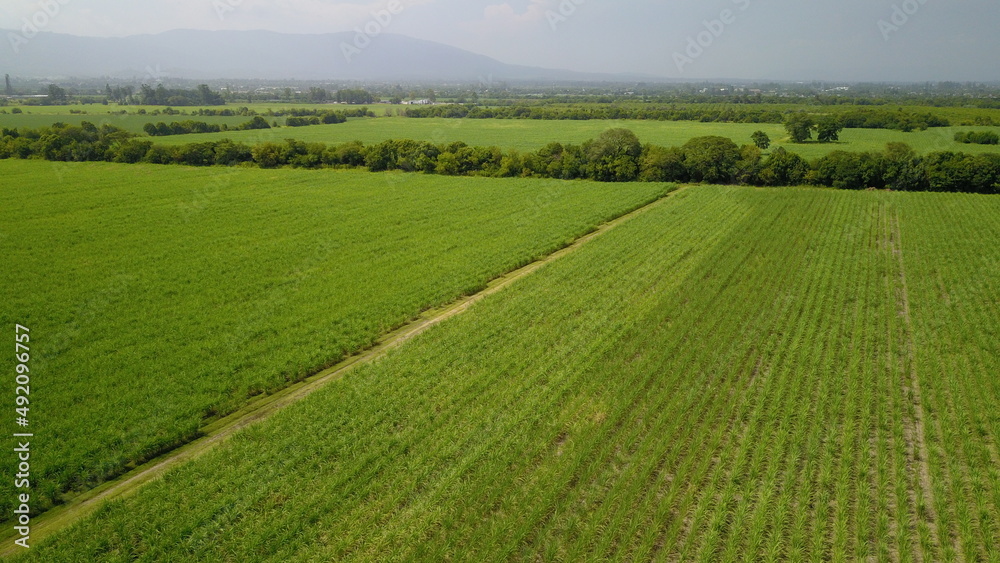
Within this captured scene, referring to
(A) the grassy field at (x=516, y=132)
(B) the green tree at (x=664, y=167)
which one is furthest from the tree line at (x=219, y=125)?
(B) the green tree at (x=664, y=167)

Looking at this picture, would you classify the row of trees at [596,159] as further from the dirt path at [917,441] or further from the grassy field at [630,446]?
the dirt path at [917,441]

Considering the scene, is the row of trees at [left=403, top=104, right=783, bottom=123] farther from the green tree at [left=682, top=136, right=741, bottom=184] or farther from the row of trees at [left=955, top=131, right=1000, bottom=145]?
the green tree at [left=682, top=136, right=741, bottom=184]

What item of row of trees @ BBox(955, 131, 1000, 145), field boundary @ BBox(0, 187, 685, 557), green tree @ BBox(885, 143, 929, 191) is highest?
row of trees @ BBox(955, 131, 1000, 145)

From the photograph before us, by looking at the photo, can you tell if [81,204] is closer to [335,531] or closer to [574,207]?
[574,207]

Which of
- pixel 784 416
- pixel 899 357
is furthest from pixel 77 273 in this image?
pixel 899 357

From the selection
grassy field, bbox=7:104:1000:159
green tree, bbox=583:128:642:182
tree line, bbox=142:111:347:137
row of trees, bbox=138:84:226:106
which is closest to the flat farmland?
grassy field, bbox=7:104:1000:159

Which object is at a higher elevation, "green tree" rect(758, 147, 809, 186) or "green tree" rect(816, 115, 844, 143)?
"green tree" rect(816, 115, 844, 143)
